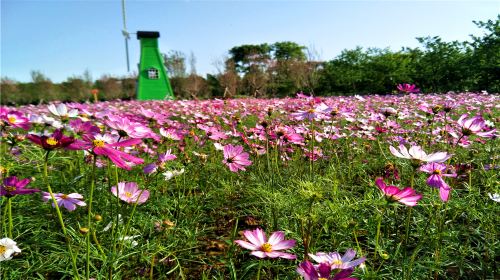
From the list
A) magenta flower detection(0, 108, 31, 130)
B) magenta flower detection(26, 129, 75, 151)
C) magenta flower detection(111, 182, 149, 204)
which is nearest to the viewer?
magenta flower detection(26, 129, 75, 151)

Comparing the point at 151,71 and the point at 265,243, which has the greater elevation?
the point at 151,71

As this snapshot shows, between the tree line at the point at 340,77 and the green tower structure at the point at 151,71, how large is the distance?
130 cm

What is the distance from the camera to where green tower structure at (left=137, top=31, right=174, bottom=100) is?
14680 millimetres

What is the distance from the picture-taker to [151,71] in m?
14.8

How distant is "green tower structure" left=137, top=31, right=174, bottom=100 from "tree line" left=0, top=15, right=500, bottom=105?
1.30 meters

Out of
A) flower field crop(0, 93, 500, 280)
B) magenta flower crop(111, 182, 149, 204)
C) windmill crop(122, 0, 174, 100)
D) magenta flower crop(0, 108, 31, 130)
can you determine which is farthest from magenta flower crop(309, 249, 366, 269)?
windmill crop(122, 0, 174, 100)

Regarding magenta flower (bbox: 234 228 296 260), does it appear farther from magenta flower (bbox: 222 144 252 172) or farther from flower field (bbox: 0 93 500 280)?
magenta flower (bbox: 222 144 252 172)

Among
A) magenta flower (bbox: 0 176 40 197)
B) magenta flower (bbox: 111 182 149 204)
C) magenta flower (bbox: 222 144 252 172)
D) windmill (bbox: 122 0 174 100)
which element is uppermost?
windmill (bbox: 122 0 174 100)

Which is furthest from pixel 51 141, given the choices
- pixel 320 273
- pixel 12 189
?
pixel 320 273

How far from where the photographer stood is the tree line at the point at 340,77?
1129 cm

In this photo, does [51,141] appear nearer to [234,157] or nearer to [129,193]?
→ [129,193]

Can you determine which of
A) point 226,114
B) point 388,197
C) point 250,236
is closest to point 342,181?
point 388,197

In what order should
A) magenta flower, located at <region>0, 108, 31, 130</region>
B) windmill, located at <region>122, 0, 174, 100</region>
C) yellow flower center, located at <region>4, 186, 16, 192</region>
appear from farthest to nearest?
windmill, located at <region>122, 0, 174, 100</region> < magenta flower, located at <region>0, 108, 31, 130</region> < yellow flower center, located at <region>4, 186, 16, 192</region>

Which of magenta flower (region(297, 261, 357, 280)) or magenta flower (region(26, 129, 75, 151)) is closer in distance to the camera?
magenta flower (region(297, 261, 357, 280))
